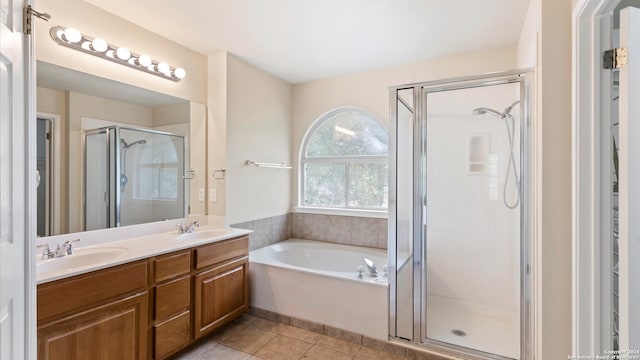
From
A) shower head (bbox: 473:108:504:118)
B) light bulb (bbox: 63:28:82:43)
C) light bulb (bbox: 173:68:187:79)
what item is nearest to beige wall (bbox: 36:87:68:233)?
Result: light bulb (bbox: 63:28:82:43)

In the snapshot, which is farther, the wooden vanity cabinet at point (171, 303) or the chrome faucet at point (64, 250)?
the wooden vanity cabinet at point (171, 303)

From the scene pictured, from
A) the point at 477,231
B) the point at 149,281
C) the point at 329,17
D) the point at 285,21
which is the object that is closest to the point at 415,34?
the point at 329,17

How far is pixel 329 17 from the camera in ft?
7.17

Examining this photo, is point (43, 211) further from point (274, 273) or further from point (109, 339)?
point (274, 273)

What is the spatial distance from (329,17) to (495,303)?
288cm

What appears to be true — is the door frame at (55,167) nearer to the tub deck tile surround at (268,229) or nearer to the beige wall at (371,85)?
the tub deck tile surround at (268,229)

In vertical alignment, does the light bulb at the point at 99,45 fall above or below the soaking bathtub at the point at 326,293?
above

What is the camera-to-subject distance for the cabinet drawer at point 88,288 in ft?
4.70

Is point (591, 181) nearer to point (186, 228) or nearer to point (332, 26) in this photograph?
point (332, 26)

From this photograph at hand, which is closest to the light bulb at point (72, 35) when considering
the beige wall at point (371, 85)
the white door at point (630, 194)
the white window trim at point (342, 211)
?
the beige wall at point (371, 85)

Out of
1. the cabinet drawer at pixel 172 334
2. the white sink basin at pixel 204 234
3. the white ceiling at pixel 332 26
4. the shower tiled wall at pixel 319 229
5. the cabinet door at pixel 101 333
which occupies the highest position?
the white ceiling at pixel 332 26

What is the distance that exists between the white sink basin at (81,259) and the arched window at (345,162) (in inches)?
85.0

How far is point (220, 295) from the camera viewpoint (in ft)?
7.88

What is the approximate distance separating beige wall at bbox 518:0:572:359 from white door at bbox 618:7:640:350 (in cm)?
32
